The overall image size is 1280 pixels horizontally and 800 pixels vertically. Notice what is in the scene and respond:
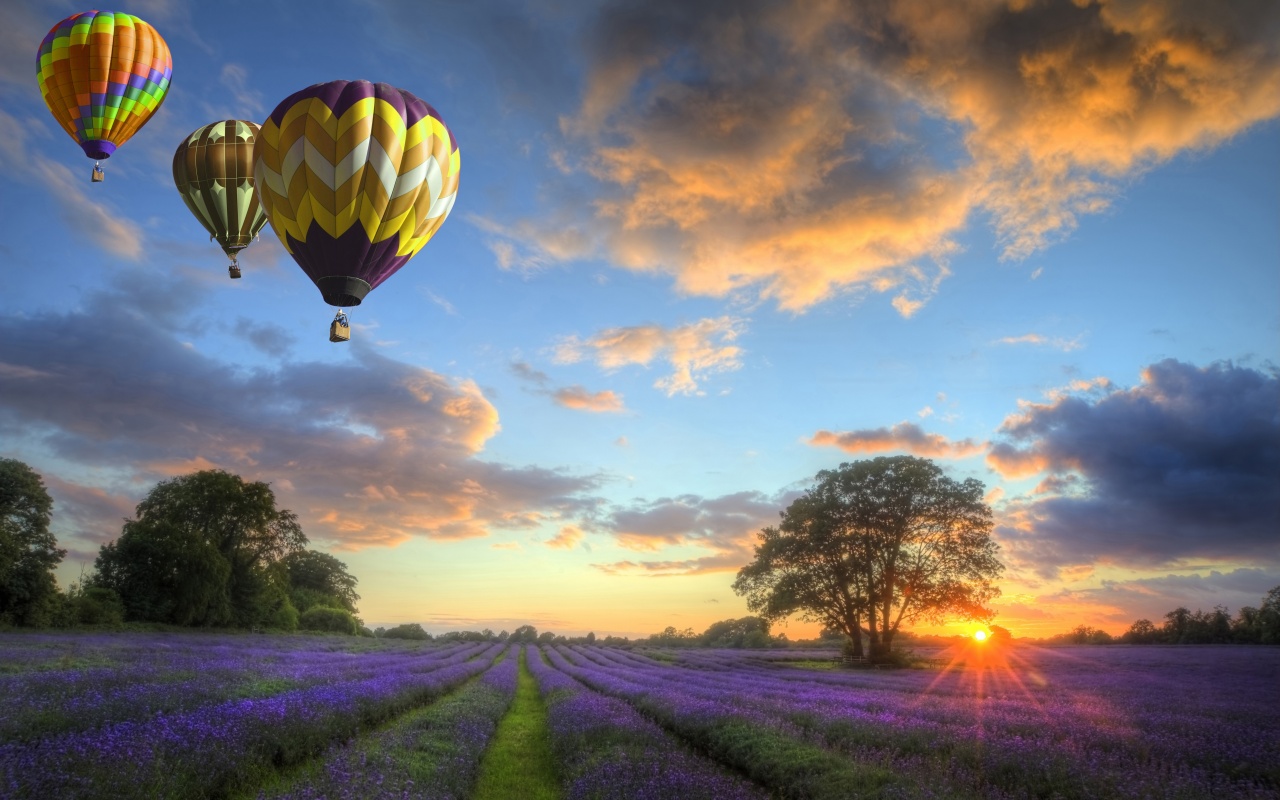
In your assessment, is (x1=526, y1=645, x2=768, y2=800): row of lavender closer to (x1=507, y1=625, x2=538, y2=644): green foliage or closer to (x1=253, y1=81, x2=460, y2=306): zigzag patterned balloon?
(x1=253, y1=81, x2=460, y2=306): zigzag patterned balloon

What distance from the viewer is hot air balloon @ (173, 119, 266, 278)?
1855 centimetres

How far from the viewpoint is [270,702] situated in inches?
398

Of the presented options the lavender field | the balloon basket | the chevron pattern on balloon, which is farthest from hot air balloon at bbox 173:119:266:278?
the lavender field

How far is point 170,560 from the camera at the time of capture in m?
38.9

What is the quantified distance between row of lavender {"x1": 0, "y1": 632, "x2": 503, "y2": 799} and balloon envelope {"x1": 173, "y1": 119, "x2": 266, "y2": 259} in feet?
42.0

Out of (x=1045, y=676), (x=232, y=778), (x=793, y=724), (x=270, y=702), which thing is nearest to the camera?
(x=232, y=778)

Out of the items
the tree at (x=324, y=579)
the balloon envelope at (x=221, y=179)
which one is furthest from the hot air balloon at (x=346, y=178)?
the tree at (x=324, y=579)

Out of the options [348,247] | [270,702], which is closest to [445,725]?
[270,702]

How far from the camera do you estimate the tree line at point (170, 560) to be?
30000mm

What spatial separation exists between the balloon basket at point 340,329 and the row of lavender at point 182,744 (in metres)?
7.31

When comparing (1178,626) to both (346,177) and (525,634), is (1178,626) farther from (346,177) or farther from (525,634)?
(525,634)

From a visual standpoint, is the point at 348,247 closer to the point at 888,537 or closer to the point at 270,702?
the point at 270,702

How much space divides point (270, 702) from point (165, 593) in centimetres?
3779

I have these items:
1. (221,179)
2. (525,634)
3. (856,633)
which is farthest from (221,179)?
(525,634)
